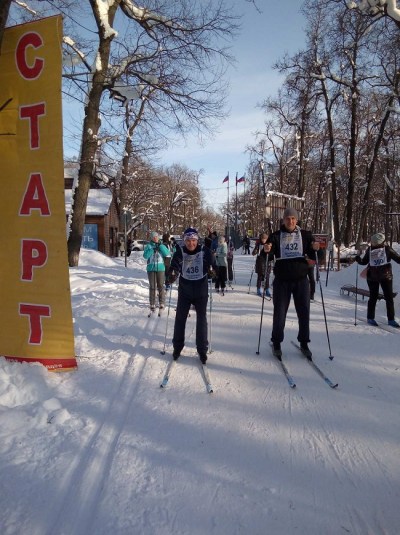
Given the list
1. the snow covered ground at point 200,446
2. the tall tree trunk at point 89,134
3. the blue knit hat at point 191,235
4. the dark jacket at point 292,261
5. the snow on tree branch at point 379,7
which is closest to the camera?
the snow covered ground at point 200,446

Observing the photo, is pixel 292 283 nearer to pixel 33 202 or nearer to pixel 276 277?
pixel 276 277

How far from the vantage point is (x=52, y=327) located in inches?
188

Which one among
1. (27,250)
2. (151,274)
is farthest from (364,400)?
(151,274)

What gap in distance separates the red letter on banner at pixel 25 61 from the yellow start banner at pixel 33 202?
1 centimetres

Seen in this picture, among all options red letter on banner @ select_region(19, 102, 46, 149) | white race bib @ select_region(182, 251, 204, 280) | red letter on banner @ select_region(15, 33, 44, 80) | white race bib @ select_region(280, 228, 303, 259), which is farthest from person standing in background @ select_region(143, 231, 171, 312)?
red letter on banner @ select_region(15, 33, 44, 80)

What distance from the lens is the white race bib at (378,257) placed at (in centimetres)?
794

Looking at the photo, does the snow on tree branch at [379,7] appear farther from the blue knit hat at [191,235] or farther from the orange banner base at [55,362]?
the orange banner base at [55,362]

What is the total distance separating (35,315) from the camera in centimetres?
475

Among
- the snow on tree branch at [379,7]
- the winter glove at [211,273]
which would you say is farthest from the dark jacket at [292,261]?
the snow on tree branch at [379,7]

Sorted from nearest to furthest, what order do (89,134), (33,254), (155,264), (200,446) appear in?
(200,446) → (33,254) → (155,264) → (89,134)

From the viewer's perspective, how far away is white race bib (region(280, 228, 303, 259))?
5539 mm

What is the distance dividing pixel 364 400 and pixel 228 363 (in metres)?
1.95

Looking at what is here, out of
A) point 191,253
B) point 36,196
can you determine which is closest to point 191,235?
point 191,253

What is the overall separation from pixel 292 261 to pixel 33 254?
354 cm
